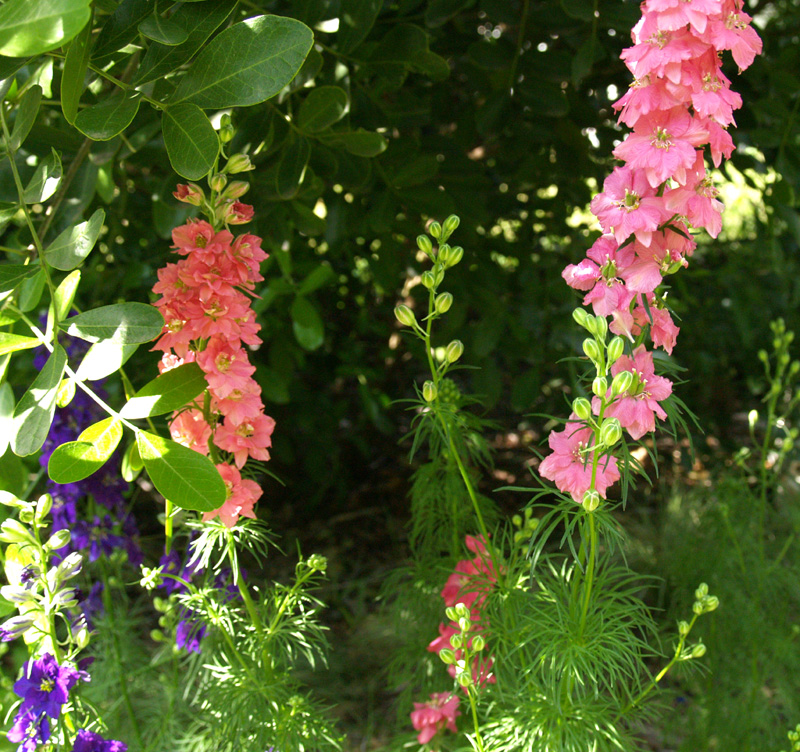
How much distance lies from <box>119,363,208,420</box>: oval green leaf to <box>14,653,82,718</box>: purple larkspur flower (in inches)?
10.2

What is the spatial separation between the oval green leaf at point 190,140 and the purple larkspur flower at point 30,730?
21.0 inches

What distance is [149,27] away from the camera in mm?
586

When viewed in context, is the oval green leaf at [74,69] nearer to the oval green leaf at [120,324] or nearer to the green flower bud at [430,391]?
the oval green leaf at [120,324]

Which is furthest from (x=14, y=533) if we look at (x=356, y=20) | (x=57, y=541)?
(x=356, y=20)

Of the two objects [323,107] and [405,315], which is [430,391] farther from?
[323,107]

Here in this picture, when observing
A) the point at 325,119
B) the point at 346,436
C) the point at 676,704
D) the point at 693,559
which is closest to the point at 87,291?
the point at 346,436

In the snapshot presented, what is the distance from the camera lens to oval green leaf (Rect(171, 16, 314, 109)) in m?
0.55

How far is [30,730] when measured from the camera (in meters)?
0.72

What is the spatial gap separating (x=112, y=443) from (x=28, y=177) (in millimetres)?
525

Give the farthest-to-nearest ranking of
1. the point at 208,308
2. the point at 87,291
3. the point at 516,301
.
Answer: the point at 516,301 < the point at 87,291 < the point at 208,308

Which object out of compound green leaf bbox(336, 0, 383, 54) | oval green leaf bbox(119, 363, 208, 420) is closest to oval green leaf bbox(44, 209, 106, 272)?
oval green leaf bbox(119, 363, 208, 420)

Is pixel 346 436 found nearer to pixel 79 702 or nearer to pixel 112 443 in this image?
pixel 79 702

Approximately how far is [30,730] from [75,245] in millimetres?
470

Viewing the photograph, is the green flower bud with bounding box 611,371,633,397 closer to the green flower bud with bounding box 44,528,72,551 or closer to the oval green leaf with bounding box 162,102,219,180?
the oval green leaf with bounding box 162,102,219,180
